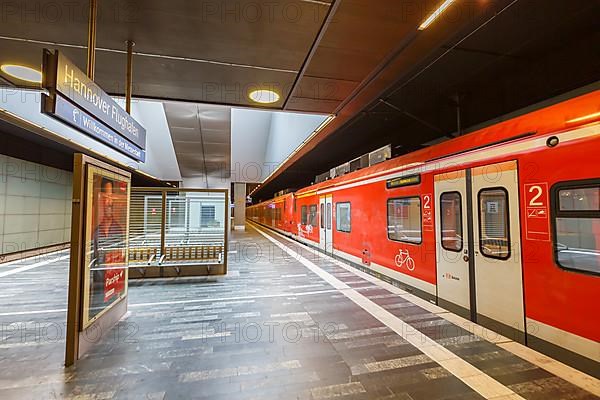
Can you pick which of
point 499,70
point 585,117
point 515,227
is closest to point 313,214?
point 499,70

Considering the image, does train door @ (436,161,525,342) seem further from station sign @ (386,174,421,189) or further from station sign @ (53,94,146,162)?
station sign @ (53,94,146,162)

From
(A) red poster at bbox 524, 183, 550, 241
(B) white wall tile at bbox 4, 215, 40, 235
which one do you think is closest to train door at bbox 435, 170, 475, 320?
(A) red poster at bbox 524, 183, 550, 241

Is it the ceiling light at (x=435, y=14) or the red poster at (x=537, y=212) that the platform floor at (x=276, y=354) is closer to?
the red poster at (x=537, y=212)

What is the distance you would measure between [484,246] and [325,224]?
561 cm

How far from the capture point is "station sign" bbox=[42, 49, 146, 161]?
198 cm

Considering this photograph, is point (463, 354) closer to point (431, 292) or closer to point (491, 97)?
point (431, 292)

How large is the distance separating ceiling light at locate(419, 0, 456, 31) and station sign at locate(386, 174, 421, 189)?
216 cm

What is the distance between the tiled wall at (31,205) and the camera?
7.75 metres

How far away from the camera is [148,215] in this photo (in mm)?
5980

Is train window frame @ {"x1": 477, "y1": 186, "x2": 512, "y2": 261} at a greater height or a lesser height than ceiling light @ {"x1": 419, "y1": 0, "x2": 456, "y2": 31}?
lesser

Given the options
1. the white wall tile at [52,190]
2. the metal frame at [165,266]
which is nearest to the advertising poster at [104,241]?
the metal frame at [165,266]

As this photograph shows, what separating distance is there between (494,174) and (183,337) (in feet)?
12.1

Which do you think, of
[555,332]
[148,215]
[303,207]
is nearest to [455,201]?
[555,332]

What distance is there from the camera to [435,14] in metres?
2.73
